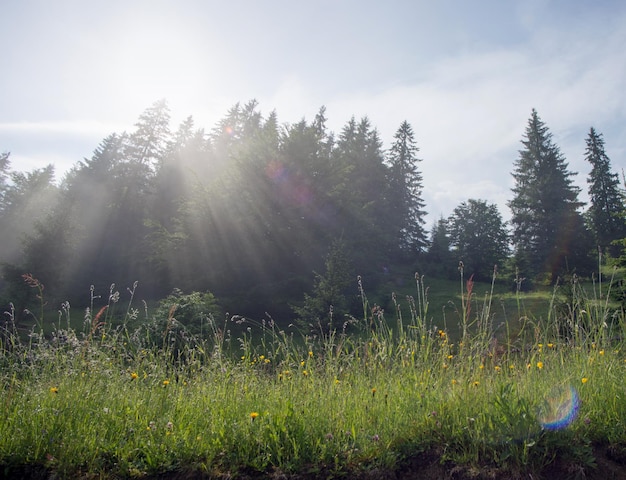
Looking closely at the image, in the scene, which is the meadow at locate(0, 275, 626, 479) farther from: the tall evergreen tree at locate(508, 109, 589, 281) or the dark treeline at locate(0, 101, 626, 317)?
the tall evergreen tree at locate(508, 109, 589, 281)

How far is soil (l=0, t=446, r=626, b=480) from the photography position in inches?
79.0

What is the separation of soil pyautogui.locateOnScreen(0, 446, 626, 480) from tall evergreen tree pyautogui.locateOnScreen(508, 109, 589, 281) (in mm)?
24436

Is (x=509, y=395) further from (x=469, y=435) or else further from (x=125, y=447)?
(x=125, y=447)

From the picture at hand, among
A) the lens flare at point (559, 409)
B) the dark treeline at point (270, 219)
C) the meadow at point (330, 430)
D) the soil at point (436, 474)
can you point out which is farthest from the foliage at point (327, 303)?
the soil at point (436, 474)

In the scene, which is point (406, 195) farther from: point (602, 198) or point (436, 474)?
point (436, 474)

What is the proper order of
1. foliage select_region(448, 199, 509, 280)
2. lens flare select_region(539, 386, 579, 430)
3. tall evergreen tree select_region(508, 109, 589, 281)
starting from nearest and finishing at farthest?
lens flare select_region(539, 386, 579, 430) → tall evergreen tree select_region(508, 109, 589, 281) → foliage select_region(448, 199, 509, 280)

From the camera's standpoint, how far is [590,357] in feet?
10.1

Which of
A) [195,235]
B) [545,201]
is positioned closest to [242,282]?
[195,235]

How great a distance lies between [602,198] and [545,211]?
7602 mm

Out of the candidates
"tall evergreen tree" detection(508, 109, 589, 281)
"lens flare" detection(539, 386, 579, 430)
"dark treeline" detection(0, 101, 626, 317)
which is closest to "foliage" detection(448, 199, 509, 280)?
"dark treeline" detection(0, 101, 626, 317)

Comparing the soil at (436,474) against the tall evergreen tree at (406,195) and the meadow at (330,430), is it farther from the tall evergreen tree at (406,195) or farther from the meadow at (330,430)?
the tall evergreen tree at (406,195)

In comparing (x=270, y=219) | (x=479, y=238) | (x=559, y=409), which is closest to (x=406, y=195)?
(x=479, y=238)

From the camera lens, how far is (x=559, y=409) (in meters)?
2.41

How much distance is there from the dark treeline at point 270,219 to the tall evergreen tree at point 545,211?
0.11 meters
